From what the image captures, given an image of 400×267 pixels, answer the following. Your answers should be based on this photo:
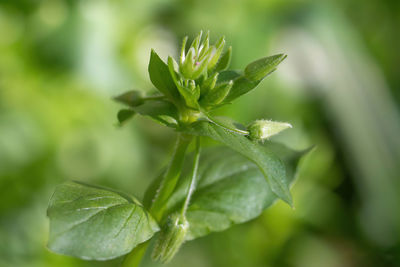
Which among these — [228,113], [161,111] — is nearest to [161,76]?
[161,111]

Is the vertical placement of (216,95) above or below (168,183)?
above

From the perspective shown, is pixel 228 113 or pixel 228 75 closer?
pixel 228 75

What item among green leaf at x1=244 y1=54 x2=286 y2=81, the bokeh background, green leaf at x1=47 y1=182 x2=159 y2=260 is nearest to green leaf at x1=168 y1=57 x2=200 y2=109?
green leaf at x1=244 y1=54 x2=286 y2=81

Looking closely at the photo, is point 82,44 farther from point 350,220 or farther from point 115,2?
point 350,220

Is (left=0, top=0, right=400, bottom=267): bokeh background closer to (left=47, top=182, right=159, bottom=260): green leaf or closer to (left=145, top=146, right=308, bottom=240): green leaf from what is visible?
(left=145, top=146, right=308, bottom=240): green leaf

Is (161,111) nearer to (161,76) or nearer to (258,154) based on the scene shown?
(161,76)

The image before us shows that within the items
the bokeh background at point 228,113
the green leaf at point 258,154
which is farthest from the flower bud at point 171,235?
the bokeh background at point 228,113

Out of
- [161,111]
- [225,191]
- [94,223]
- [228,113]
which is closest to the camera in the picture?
[94,223]

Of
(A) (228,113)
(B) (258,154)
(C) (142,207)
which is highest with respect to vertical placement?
(B) (258,154)
